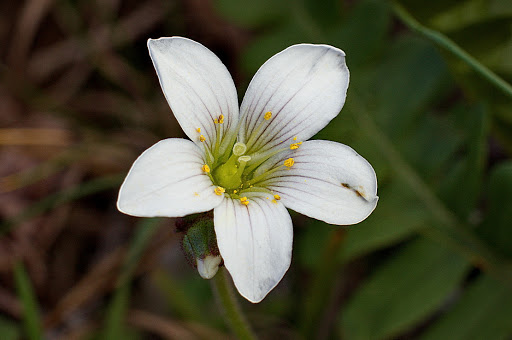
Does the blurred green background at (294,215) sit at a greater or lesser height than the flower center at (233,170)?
lesser

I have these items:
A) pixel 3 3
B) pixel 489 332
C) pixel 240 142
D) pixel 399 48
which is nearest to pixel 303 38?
pixel 399 48

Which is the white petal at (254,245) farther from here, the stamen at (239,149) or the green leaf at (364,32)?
the green leaf at (364,32)

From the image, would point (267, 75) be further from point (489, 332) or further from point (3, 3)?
point (3, 3)

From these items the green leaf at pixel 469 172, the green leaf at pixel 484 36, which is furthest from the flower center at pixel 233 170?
the green leaf at pixel 484 36

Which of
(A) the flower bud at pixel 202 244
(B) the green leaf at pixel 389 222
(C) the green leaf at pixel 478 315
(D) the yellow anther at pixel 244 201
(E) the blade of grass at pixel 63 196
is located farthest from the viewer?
(E) the blade of grass at pixel 63 196

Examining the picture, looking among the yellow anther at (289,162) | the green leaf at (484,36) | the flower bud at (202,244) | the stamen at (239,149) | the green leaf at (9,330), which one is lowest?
the green leaf at (9,330)

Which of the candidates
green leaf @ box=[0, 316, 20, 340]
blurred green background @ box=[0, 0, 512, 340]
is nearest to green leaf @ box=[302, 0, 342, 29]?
blurred green background @ box=[0, 0, 512, 340]
